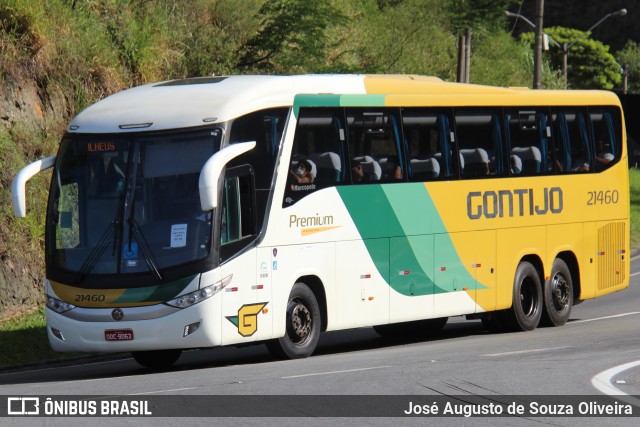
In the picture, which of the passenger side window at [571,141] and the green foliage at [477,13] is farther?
the green foliage at [477,13]

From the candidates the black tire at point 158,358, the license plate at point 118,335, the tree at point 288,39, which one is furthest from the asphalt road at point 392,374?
the tree at point 288,39

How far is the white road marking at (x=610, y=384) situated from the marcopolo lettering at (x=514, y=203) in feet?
18.4

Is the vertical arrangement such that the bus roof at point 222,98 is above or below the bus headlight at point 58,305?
above

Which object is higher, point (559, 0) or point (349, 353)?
point (559, 0)

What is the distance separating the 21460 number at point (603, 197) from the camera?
22.8m

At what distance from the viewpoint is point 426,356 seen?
54.3ft

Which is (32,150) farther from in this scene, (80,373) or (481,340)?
(481,340)

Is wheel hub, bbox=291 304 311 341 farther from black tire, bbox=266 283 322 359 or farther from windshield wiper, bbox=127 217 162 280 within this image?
windshield wiper, bbox=127 217 162 280

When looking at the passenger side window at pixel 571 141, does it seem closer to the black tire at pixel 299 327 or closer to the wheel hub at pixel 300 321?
the black tire at pixel 299 327

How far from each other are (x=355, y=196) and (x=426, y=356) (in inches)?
102

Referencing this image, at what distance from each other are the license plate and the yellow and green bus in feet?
0.04

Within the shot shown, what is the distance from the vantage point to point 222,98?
53.3ft

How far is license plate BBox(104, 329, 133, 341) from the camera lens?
15453 millimetres

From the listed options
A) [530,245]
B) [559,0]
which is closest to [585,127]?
[530,245]
